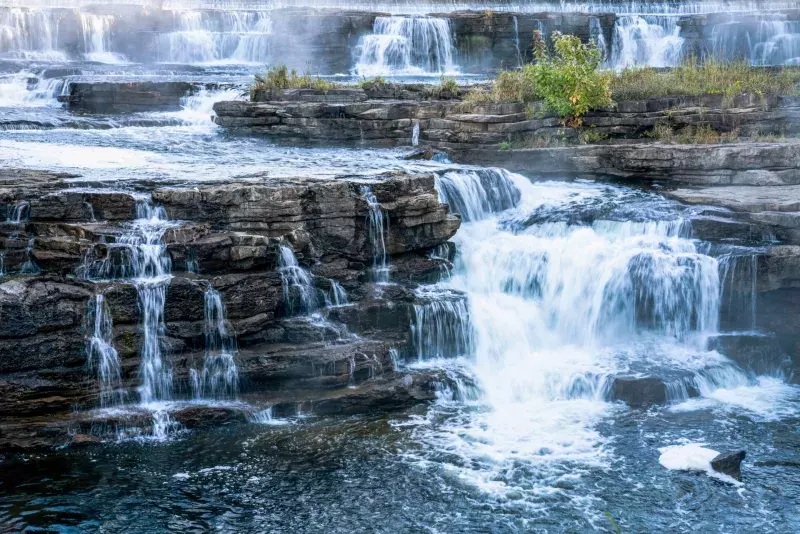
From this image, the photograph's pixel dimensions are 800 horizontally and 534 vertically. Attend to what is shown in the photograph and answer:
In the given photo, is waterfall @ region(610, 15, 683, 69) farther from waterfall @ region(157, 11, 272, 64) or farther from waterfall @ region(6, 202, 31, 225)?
waterfall @ region(6, 202, 31, 225)

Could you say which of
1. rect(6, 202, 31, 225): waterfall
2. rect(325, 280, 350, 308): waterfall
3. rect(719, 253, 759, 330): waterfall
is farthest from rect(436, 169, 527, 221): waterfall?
rect(6, 202, 31, 225): waterfall

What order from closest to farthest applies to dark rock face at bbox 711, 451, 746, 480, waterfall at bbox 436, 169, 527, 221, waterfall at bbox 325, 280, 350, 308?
dark rock face at bbox 711, 451, 746, 480, waterfall at bbox 325, 280, 350, 308, waterfall at bbox 436, 169, 527, 221

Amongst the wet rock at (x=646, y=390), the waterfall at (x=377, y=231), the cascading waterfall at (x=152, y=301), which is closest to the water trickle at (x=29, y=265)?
the cascading waterfall at (x=152, y=301)

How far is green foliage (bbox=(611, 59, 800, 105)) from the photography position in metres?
17.0

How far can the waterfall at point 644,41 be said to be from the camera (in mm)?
27172

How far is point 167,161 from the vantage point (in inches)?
583

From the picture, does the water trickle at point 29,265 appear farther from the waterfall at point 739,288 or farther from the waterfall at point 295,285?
the waterfall at point 739,288

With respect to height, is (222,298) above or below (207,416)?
above

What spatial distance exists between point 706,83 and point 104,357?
12745mm

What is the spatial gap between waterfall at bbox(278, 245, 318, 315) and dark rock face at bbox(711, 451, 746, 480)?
200 inches

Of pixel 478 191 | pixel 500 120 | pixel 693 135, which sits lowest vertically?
pixel 478 191

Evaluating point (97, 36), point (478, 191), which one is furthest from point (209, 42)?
point (478, 191)

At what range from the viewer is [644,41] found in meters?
27.5

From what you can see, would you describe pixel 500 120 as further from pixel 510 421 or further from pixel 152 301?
pixel 152 301
